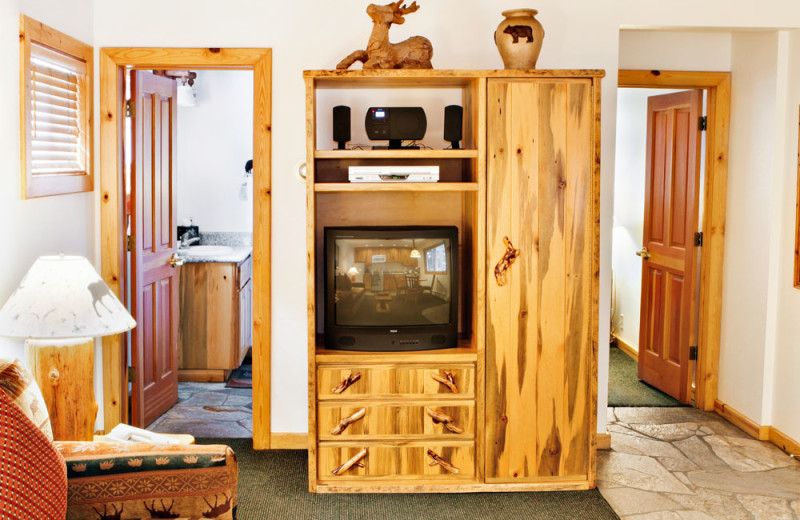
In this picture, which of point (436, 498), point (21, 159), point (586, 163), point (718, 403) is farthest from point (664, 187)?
point (21, 159)

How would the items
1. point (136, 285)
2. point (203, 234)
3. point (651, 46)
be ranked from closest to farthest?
point (136, 285) → point (651, 46) → point (203, 234)

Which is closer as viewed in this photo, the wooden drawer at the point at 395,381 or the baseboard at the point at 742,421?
the wooden drawer at the point at 395,381

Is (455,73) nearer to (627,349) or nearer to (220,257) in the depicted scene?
(220,257)

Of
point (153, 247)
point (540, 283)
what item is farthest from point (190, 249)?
point (540, 283)

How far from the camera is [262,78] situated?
397 cm

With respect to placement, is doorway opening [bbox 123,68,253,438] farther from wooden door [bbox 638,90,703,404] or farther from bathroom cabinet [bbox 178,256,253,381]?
wooden door [bbox 638,90,703,404]

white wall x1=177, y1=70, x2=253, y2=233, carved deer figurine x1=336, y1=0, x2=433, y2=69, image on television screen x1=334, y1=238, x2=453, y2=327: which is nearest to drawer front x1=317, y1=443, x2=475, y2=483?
image on television screen x1=334, y1=238, x2=453, y2=327

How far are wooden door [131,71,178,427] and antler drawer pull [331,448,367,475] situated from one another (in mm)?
1336

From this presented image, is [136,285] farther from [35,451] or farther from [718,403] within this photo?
[718,403]

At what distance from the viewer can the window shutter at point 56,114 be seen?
11.0ft

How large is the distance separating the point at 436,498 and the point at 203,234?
3502 millimetres

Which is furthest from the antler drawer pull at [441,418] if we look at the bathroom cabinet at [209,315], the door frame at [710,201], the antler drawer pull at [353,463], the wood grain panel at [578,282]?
the bathroom cabinet at [209,315]

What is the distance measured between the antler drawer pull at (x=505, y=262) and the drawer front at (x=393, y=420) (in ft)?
1.84

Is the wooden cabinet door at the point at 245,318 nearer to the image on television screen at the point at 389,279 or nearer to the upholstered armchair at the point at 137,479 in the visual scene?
the image on television screen at the point at 389,279
